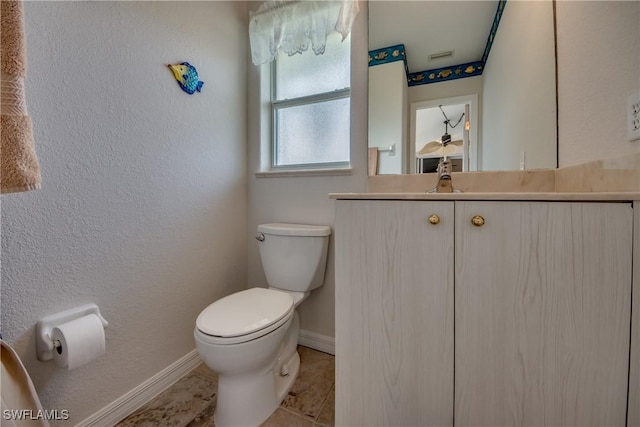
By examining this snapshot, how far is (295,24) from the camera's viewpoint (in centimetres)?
138

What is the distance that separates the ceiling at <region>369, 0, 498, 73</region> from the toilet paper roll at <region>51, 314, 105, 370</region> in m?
1.70

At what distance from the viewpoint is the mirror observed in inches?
38.4

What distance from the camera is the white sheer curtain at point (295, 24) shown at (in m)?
1.23

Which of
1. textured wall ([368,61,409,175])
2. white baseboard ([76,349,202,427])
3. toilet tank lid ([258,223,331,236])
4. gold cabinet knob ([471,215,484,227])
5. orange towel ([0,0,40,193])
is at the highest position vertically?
textured wall ([368,61,409,175])

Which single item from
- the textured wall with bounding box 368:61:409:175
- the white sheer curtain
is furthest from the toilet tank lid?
the white sheer curtain

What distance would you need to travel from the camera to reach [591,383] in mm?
566

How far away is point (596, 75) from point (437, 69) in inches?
23.5

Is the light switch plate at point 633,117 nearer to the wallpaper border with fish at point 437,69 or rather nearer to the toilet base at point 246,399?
the wallpaper border with fish at point 437,69

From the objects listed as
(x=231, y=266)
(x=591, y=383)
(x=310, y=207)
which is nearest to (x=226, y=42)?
(x=310, y=207)

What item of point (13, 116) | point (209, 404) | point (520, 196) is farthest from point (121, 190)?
point (520, 196)

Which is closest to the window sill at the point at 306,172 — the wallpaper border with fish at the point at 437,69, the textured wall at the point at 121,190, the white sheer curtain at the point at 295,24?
the textured wall at the point at 121,190

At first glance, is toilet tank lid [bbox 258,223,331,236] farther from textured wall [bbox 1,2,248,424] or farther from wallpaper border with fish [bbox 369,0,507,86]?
wallpaper border with fish [bbox 369,0,507,86]

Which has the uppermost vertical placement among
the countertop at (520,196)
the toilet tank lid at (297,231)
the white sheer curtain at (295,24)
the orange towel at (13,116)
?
the white sheer curtain at (295,24)

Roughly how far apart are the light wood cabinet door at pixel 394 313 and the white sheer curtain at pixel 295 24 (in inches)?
42.5
